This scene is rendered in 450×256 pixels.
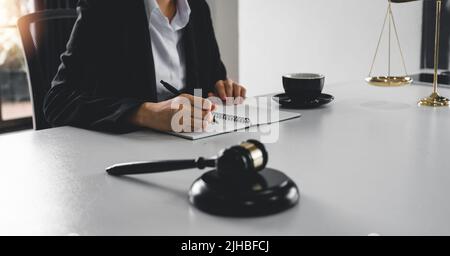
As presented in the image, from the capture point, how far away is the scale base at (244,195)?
0.71 m

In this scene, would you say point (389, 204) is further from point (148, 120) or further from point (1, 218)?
point (148, 120)

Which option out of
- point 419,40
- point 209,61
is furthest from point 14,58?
point 419,40

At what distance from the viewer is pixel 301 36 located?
3.60 m

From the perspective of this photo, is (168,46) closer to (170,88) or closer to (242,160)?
(170,88)

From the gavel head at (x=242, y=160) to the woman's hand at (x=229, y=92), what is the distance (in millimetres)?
806

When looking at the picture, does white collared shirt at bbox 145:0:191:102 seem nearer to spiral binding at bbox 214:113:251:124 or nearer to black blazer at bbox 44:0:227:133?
black blazer at bbox 44:0:227:133

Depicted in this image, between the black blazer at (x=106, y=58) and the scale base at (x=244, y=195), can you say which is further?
the black blazer at (x=106, y=58)

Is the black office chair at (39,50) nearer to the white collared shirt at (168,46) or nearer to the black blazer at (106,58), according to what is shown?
the black blazer at (106,58)

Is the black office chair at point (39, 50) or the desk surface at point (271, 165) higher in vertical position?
the black office chair at point (39, 50)

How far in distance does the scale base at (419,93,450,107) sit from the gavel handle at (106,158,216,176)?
86 centimetres

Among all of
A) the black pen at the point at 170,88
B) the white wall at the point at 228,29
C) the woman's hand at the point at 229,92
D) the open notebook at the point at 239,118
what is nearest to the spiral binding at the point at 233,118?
the open notebook at the point at 239,118

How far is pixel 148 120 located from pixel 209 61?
0.63m
